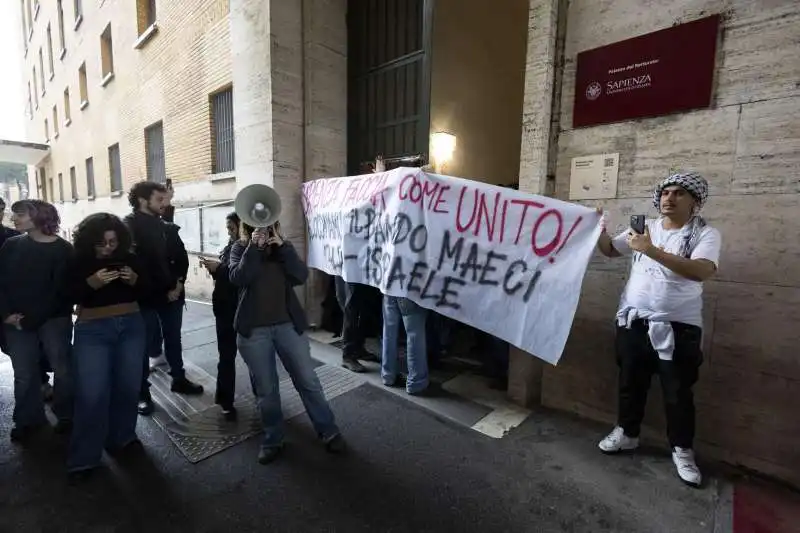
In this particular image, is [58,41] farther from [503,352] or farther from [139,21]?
[503,352]

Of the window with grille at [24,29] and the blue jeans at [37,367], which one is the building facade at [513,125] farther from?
the window with grille at [24,29]

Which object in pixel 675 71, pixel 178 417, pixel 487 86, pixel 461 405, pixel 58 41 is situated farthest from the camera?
pixel 58 41

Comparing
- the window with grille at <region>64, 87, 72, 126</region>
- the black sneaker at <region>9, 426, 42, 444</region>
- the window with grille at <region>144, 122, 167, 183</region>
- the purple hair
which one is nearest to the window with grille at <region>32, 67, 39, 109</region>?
the window with grille at <region>64, 87, 72, 126</region>

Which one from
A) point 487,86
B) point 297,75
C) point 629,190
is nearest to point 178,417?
point 629,190

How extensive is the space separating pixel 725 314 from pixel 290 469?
126 inches

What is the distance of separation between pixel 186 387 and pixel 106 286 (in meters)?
1.64

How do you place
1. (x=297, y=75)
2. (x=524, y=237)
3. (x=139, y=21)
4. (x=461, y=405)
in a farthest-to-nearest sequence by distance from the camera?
(x=139, y=21) → (x=297, y=75) → (x=461, y=405) → (x=524, y=237)

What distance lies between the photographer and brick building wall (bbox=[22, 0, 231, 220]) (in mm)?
7516

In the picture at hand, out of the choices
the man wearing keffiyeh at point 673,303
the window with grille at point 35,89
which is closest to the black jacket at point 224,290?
the man wearing keffiyeh at point 673,303

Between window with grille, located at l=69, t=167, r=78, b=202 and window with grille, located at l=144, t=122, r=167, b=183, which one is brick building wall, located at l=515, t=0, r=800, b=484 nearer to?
window with grille, located at l=144, t=122, r=167, b=183

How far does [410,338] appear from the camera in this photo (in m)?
3.75

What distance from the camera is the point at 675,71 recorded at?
2746mm

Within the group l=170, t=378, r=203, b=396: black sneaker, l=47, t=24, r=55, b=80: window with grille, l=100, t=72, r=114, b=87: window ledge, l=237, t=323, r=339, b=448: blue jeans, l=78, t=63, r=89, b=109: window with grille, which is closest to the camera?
l=237, t=323, r=339, b=448: blue jeans

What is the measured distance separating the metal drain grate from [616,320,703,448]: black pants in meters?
2.45
